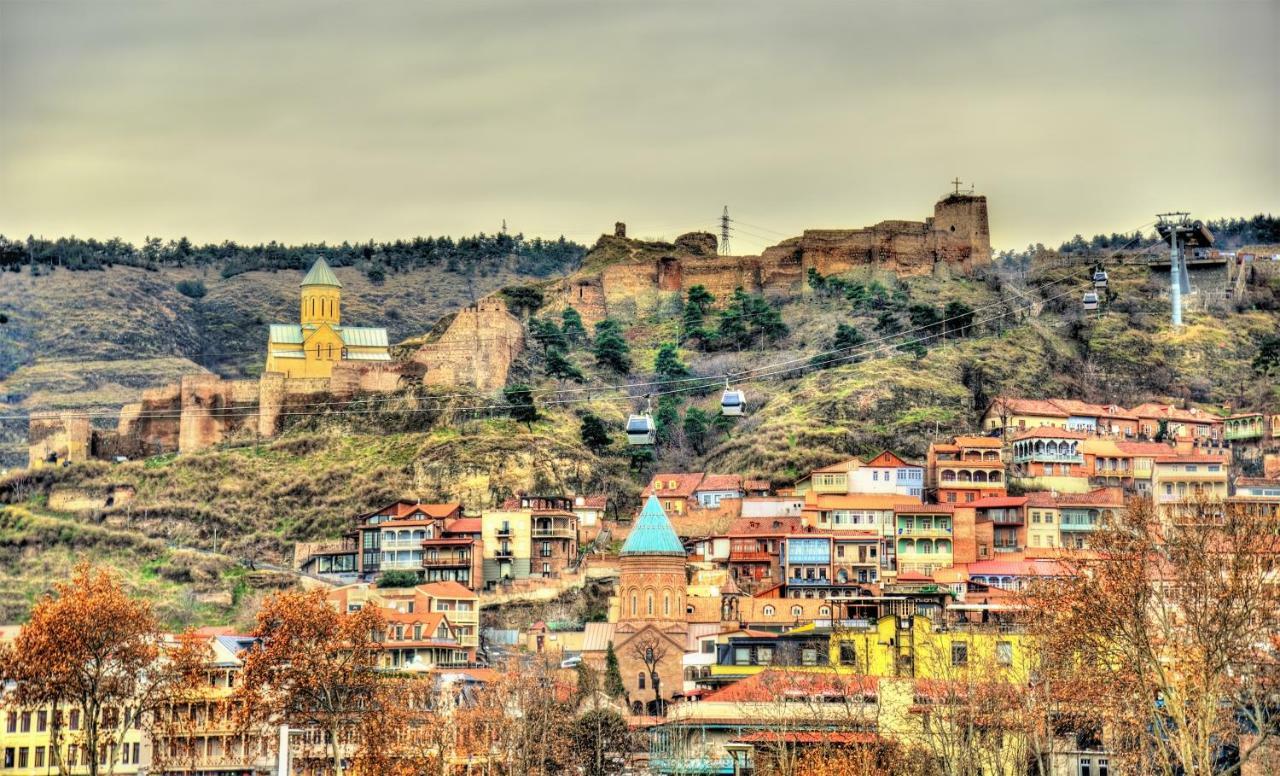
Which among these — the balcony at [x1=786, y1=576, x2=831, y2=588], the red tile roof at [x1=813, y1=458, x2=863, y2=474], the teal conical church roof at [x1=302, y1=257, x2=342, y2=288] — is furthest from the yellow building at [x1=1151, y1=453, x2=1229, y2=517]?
the teal conical church roof at [x1=302, y1=257, x2=342, y2=288]

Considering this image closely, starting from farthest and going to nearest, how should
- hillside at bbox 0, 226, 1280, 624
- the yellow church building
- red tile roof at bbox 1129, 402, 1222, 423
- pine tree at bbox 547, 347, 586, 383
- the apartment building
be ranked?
the yellow church building < pine tree at bbox 547, 347, 586, 383 < red tile roof at bbox 1129, 402, 1222, 423 < hillside at bbox 0, 226, 1280, 624 < the apartment building

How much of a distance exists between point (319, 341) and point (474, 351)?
9.61 meters

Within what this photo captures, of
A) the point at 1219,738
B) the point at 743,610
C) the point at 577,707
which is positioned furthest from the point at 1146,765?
the point at 743,610

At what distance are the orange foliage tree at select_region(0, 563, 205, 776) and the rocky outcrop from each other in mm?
41061

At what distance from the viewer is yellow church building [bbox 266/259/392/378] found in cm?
11350

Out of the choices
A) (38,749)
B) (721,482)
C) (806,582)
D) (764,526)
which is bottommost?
(38,749)

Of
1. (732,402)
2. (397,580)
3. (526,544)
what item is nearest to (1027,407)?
(526,544)

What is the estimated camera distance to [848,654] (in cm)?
7275

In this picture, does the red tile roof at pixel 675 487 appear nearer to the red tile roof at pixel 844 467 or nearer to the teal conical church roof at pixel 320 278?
the red tile roof at pixel 844 467

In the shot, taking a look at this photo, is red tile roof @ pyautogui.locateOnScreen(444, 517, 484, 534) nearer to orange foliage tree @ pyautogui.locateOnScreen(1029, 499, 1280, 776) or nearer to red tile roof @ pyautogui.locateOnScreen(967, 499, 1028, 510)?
red tile roof @ pyautogui.locateOnScreen(967, 499, 1028, 510)

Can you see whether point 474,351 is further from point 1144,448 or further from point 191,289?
point 191,289

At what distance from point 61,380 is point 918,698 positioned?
272ft

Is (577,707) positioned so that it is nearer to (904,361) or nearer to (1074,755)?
(1074,755)

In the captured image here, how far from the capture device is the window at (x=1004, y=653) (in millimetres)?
67469
